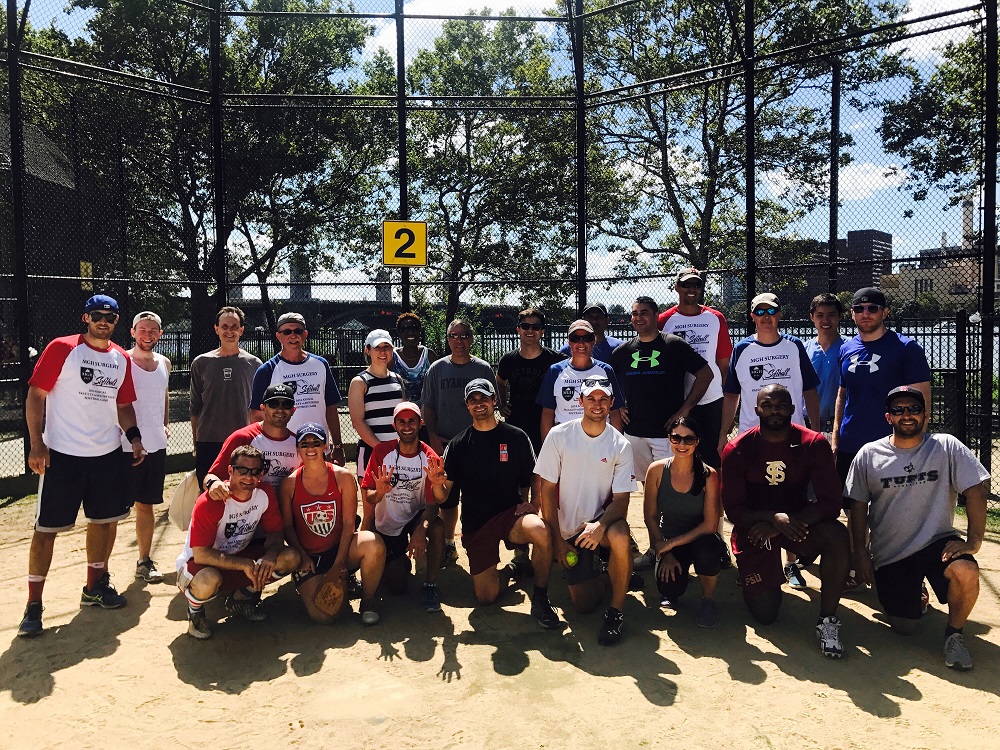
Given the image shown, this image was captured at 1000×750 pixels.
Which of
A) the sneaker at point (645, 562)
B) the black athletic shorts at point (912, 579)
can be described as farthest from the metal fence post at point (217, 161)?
the black athletic shorts at point (912, 579)

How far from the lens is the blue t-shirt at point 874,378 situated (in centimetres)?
478

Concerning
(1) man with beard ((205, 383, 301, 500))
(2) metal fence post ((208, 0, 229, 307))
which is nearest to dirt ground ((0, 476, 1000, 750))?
(1) man with beard ((205, 383, 301, 500))

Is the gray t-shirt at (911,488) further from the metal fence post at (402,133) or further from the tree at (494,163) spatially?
the tree at (494,163)

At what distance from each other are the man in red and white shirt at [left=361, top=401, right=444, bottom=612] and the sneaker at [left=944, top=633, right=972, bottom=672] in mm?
2894

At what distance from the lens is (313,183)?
19.6m

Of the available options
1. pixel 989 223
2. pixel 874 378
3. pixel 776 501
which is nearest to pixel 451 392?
pixel 776 501

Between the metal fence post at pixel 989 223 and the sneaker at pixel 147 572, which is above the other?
the metal fence post at pixel 989 223

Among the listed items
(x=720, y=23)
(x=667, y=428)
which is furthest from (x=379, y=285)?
(x=720, y=23)

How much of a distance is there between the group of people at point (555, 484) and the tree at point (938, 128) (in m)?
6.34

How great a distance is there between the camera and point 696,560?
4.46 meters

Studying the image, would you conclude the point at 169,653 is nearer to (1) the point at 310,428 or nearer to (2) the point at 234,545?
(2) the point at 234,545

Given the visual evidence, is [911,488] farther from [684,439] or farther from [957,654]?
[684,439]

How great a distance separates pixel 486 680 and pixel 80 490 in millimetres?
2831

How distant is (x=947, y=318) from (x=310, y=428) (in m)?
8.85
